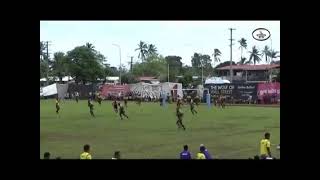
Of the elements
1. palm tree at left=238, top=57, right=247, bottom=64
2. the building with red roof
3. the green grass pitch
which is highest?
palm tree at left=238, top=57, right=247, bottom=64

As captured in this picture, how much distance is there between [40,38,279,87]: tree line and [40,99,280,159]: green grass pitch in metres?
16.1

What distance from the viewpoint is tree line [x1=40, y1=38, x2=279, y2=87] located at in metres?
41.5

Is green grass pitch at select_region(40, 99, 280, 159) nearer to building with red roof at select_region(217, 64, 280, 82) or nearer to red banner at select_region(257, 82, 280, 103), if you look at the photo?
red banner at select_region(257, 82, 280, 103)

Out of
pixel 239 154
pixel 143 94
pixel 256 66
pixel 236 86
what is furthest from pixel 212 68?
pixel 239 154

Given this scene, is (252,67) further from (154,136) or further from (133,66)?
(154,136)

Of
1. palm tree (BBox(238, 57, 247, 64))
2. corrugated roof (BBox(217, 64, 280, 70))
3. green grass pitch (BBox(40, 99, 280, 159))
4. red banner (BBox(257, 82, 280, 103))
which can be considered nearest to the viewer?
green grass pitch (BBox(40, 99, 280, 159))

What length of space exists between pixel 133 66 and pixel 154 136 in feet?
115

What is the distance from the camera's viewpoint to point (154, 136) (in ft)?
53.4

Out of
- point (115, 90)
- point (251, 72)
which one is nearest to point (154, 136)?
point (115, 90)

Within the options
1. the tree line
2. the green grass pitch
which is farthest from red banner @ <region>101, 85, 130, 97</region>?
the green grass pitch

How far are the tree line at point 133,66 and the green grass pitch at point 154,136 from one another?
16.1 meters
